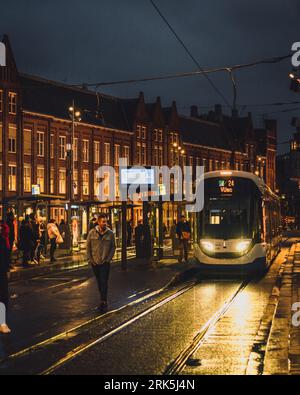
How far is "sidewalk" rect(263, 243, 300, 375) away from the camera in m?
9.46

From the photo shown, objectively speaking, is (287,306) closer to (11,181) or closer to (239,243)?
(239,243)

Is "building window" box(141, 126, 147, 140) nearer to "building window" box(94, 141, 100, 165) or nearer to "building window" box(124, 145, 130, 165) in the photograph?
"building window" box(124, 145, 130, 165)

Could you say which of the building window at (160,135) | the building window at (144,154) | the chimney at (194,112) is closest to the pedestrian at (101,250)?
the building window at (144,154)

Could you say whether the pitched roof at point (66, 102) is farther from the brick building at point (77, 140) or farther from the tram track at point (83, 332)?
the tram track at point (83, 332)

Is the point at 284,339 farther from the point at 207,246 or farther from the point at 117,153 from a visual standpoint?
the point at 117,153

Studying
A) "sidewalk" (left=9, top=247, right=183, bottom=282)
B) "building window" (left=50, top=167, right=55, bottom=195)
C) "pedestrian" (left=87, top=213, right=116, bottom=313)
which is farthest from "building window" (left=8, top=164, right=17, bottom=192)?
"pedestrian" (left=87, top=213, right=116, bottom=313)

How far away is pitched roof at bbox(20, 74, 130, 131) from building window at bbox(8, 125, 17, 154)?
2362 mm

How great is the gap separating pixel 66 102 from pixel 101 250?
182 feet

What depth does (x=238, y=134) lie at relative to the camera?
116812mm

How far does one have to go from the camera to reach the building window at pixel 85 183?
70000 mm

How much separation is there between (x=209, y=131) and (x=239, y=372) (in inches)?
3796

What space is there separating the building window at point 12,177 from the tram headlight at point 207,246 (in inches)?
1396

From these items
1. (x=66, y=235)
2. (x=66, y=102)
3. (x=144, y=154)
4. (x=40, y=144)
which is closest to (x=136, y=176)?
(x=66, y=235)

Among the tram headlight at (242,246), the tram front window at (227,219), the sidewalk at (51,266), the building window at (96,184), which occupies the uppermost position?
the building window at (96,184)
